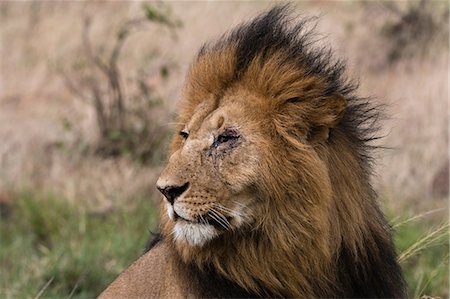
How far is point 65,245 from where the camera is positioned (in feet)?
25.5

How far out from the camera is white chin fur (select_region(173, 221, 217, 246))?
3.95 metres

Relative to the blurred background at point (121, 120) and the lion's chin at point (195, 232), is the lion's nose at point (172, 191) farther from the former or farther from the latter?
the blurred background at point (121, 120)

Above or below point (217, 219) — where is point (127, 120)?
above

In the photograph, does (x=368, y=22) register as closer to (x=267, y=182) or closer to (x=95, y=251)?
(x=95, y=251)

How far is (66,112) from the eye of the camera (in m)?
11.5

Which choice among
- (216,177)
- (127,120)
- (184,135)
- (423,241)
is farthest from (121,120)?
(216,177)

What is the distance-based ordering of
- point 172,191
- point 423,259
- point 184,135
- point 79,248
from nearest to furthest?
point 172,191
point 184,135
point 423,259
point 79,248

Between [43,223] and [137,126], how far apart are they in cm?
204

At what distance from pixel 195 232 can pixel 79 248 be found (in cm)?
391

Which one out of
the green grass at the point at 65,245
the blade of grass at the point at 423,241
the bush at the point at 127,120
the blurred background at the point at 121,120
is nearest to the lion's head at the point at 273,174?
the blade of grass at the point at 423,241

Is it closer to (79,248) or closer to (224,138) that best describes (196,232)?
(224,138)

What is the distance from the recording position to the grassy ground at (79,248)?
21.4 ft

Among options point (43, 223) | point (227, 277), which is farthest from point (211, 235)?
point (43, 223)

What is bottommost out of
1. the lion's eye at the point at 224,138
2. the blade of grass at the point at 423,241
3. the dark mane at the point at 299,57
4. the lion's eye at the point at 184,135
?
the blade of grass at the point at 423,241
